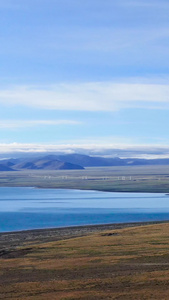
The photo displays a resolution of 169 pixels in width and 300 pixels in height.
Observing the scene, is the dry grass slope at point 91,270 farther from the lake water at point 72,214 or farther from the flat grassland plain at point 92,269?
the lake water at point 72,214

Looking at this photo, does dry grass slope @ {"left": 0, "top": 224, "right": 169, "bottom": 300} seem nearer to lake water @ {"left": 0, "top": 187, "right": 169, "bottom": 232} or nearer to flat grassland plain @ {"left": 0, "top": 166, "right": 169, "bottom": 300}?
flat grassland plain @ {"left": 0, "top": 166, "right": 169, "bottom": 300}

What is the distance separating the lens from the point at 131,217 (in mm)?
92875

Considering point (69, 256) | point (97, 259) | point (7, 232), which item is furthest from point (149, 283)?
point (7, 232)

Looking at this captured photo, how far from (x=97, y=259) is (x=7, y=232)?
3479cm

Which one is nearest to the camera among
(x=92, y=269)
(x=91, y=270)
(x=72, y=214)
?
(x=91, y=270)

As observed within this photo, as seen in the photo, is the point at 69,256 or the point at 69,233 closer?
the point at 69,256

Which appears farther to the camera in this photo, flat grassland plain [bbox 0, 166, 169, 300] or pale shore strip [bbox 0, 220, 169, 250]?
pale shore strip [bbox 0, 220, 169, 250]

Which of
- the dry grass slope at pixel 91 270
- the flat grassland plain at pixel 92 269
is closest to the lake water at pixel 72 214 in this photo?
the flat grassland plain at pixel 92 269

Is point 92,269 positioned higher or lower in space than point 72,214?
lower

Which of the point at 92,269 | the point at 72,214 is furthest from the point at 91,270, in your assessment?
the point at 72,214

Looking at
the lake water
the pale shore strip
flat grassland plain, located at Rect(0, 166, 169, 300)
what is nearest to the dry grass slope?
flat grassland plain, located at Rect(0, 166, 169, 300)

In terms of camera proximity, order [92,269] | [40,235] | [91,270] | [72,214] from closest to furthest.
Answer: [91,270]
[92,269]
[40,235]
[72,214]

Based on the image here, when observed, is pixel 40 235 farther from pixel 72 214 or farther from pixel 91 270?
pixel 72 214

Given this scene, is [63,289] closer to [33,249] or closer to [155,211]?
[33,249]
